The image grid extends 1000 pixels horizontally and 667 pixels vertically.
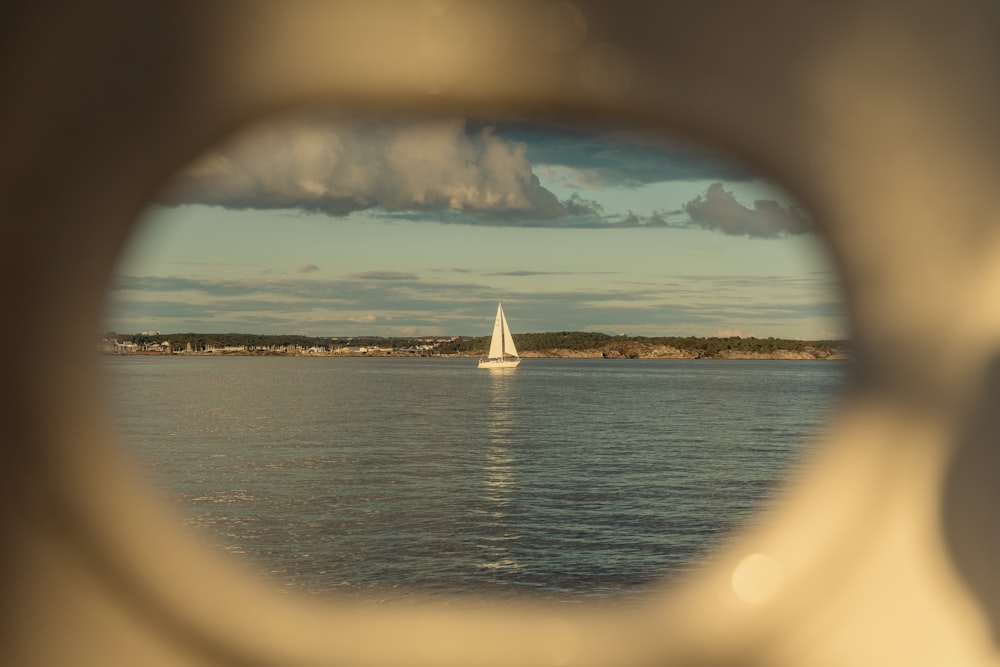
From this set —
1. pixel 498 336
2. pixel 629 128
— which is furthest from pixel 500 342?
pixel 629 128

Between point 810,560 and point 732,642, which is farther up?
point 810,560

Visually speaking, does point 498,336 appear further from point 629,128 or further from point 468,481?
point 629,128

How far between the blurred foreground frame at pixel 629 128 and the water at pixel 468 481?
0.23 metres

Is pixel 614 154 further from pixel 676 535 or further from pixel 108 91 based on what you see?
pixel 108 91

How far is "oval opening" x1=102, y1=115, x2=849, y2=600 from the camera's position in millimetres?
10109

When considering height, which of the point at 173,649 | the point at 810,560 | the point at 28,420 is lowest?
the point at 173,649

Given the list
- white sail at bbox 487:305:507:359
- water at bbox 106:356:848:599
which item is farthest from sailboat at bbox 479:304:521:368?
water at bbox 106:356:848:599

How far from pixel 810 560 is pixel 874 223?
29.7 inches

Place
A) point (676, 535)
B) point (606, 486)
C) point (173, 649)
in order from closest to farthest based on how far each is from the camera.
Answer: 1. point (173, 649)
2. point (676, 535)
3. point (606, 486)

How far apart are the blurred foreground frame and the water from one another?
0.77ft

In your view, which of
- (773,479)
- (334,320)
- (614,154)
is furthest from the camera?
(614,154)

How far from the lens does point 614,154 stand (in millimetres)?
56312

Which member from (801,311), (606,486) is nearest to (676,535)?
(606,486)

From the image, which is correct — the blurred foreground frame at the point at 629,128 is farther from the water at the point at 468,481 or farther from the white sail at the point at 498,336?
the white sail at the point at 498,336
